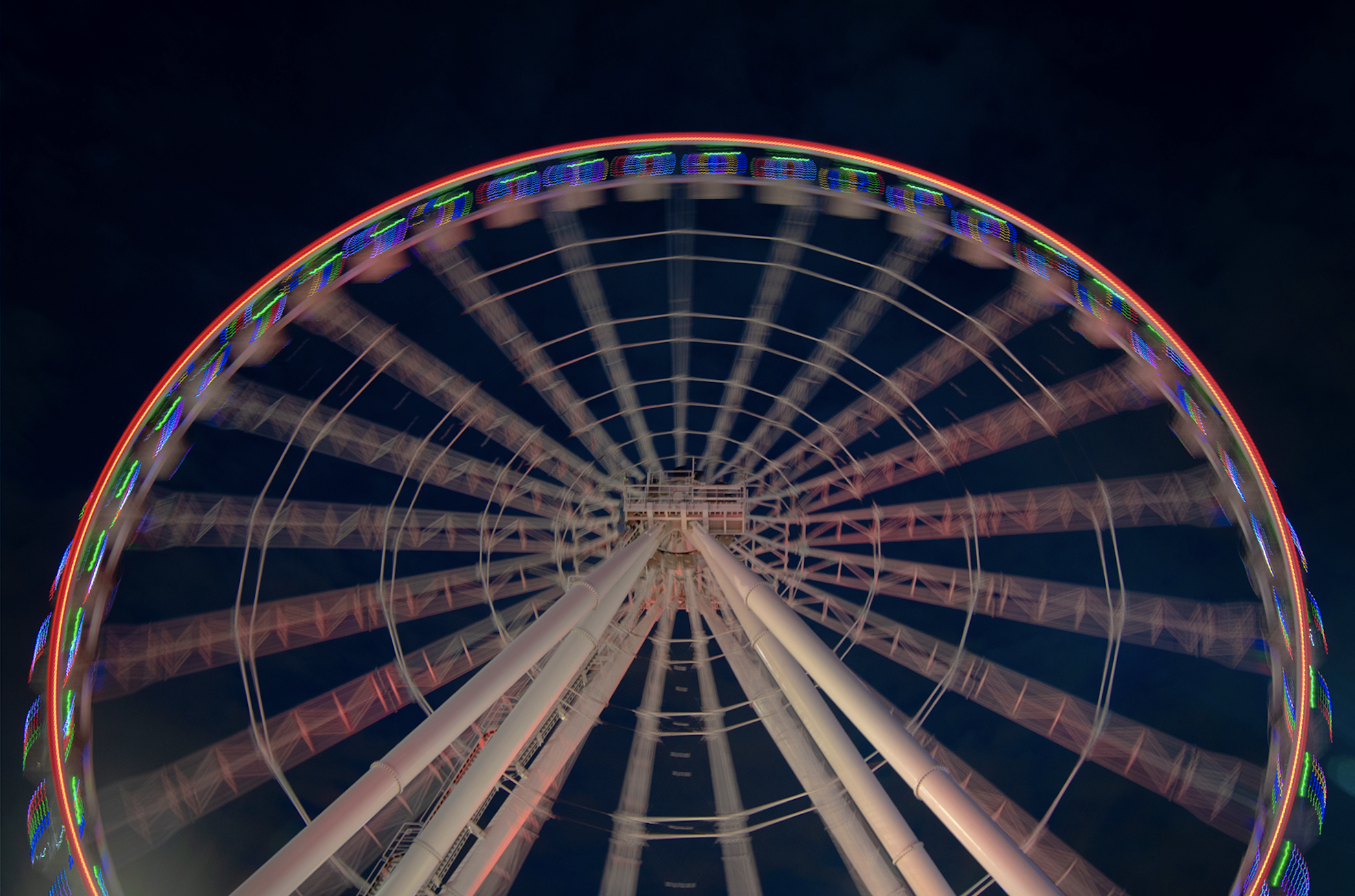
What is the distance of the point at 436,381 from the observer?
14094 mm

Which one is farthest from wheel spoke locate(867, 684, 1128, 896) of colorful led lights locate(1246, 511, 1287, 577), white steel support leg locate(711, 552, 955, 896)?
colorful led lights locate(1246, 511, 1287, 577)

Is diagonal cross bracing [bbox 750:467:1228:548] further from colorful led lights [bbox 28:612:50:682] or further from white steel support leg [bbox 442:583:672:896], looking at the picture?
colorful led lights [bbox 28:612:50:682]

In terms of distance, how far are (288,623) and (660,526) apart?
646 cm

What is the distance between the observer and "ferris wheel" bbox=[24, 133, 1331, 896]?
31.6 feet

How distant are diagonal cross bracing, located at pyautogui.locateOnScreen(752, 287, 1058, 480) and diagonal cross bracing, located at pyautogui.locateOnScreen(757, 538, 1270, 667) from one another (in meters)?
2.15

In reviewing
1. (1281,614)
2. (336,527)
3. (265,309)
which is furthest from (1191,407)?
(265,309)

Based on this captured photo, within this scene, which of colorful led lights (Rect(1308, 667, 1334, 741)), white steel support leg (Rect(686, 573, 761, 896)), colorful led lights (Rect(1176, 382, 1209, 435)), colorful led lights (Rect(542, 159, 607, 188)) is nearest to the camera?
colorful led lights (Rect(1308, 667, 1334, 741))

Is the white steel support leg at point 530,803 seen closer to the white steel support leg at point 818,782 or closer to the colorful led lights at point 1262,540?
the white steel support leg at point 818,782

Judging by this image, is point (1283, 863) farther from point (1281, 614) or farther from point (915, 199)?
point (915, 199)

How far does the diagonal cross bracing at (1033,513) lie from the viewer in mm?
12516

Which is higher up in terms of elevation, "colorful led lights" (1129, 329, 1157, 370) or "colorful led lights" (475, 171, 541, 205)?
"colorful led lights" (475, 171, 541, 205)

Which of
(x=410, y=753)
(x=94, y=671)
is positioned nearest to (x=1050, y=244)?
(x=410, y=753)

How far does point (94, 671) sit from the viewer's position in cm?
1088

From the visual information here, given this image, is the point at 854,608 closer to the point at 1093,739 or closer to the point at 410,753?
the point at 1093,739
